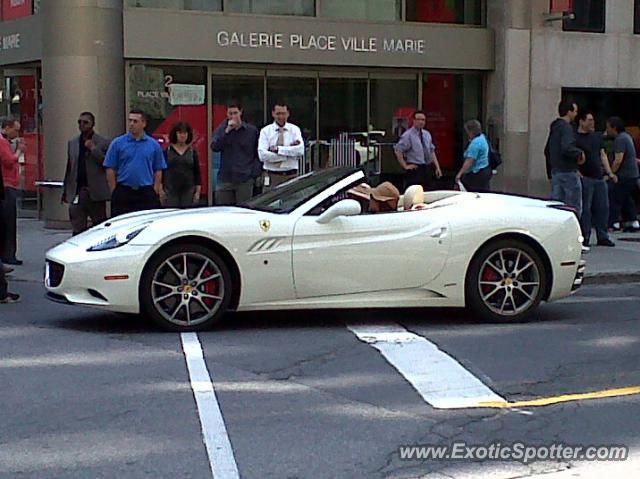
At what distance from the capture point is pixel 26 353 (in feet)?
26.1

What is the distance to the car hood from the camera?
873 centimetres

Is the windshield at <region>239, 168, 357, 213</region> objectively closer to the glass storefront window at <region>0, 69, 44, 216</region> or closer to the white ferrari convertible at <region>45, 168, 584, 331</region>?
the white ferrari convertible at <region>45, 168, 584, 331</region>

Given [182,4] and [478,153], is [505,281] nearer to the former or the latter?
[478,153]

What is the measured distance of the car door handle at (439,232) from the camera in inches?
354

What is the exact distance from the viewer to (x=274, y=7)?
17594mm

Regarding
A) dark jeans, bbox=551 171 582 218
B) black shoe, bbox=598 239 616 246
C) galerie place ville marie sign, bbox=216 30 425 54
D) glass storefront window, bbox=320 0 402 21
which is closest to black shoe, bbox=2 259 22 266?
galerie place ville marie sign, bbox=216 30 425 54

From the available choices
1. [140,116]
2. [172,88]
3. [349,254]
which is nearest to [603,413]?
[349,254]

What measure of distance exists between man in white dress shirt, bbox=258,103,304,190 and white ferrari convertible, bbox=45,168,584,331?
385 centimetres

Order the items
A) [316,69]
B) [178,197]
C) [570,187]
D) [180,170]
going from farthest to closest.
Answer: [316,69], [570,187], [178,197], [180,170]

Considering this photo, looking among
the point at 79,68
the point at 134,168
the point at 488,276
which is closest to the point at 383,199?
the point at 488,276

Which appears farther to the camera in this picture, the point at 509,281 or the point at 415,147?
the point at 415,147

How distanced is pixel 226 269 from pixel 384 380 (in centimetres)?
203

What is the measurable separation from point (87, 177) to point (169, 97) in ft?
14.9

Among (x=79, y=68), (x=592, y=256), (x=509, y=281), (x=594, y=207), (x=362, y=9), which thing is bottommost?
(x=592, y=256)
